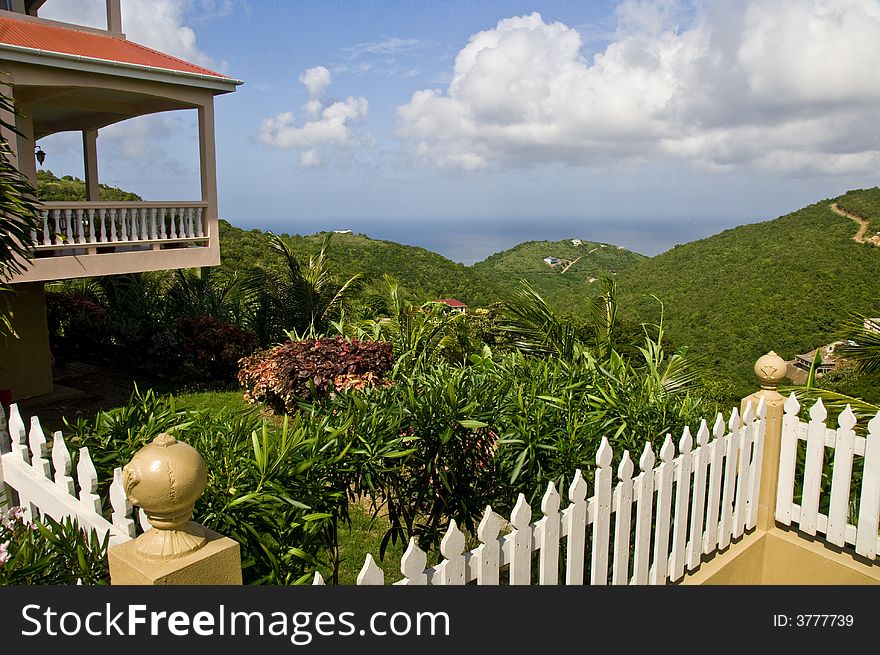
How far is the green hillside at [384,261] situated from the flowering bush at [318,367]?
468 inches

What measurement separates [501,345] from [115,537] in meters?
4.88

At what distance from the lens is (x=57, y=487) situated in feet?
9.43

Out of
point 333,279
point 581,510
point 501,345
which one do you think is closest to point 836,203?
point 333,279

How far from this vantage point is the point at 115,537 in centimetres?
245

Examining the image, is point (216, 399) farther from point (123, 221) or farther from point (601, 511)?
point (601, 511)

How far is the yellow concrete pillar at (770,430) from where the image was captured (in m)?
4.09

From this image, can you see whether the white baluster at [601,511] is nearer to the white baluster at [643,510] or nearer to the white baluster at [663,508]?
the white baluster at [643,510]

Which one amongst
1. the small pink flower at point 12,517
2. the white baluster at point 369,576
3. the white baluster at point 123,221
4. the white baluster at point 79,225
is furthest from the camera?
the white baluster at point 123,221

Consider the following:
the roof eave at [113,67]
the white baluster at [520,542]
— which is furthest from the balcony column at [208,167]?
the white baluster at [520,542]

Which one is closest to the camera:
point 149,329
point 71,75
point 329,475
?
point 329,475

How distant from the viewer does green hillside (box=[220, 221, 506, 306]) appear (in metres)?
22.2

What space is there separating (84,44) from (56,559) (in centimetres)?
976

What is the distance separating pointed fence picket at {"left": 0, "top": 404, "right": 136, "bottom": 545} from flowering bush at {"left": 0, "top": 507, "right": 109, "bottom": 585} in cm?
9

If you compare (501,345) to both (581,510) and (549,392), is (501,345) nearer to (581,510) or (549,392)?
(549,392)
